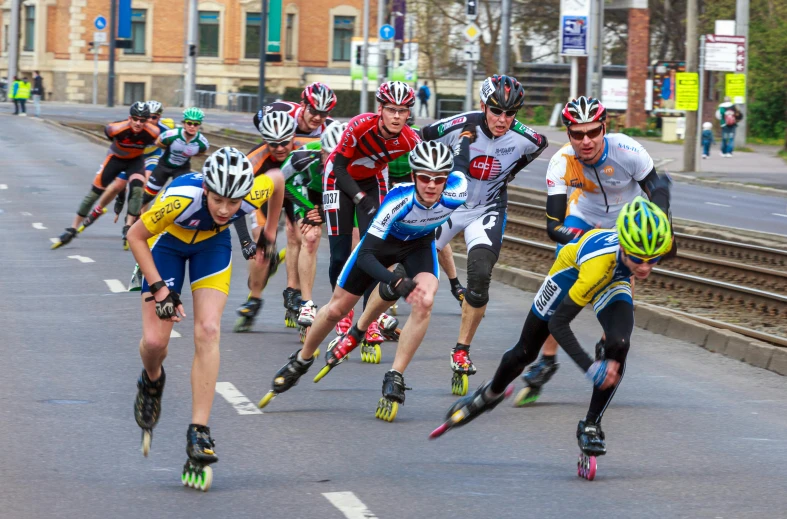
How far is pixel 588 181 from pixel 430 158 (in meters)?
1.50

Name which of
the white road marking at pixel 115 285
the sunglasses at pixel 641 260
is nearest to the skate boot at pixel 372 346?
the sunglasses at pixel 641 260

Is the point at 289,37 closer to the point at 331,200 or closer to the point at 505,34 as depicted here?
the point at 505,34

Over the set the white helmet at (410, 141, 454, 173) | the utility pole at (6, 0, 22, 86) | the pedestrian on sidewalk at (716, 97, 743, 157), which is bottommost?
the white helmet at (410, 141, 454, 173)

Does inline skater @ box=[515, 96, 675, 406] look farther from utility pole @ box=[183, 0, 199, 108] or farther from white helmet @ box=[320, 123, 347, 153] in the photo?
utility pole @ box=[183, 0, 199, 108]

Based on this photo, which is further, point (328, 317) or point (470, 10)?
point (470, 10)

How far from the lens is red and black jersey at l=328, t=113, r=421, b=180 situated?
400 inches

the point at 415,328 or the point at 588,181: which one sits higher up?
the point at 588,181

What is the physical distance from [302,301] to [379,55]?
41.5 m

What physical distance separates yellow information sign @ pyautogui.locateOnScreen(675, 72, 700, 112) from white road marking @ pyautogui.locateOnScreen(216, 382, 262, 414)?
88.6ft

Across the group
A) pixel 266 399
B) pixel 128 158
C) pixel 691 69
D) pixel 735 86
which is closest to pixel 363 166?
pixel 266 399

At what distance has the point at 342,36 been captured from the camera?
8581 centimetres

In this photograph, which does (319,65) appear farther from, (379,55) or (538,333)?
(538,333)

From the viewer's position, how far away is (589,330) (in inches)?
488

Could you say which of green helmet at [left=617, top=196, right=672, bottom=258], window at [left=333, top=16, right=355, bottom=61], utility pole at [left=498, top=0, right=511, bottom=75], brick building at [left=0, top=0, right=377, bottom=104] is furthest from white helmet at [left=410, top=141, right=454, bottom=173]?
window at [left=333, top=16, right=355, bottom=61]
